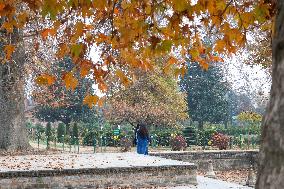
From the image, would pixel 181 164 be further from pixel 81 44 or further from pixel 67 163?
pixel 81 44

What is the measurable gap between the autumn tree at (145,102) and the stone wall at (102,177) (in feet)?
67.4

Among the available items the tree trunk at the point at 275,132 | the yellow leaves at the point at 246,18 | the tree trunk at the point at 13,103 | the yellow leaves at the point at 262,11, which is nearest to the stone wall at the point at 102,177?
the yellow leaves at the point at 246,18

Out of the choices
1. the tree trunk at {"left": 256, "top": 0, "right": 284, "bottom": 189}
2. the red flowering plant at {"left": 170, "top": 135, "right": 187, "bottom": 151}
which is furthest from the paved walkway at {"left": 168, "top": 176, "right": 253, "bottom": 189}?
the red flowering plant at {"left": 170, "top": 135, "right": 187, "bottom": 151}

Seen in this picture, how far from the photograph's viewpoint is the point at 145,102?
34312mm

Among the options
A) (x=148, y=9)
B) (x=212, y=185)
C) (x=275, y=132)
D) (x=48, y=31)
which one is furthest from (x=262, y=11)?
(x=212, y=185)

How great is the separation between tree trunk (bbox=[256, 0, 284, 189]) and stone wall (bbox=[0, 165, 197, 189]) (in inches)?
366

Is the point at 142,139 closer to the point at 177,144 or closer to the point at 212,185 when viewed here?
the point at 212,185

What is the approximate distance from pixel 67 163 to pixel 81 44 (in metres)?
7.34

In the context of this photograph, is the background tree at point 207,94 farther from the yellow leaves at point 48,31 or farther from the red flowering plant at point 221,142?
the yellow leaves at point 48,31

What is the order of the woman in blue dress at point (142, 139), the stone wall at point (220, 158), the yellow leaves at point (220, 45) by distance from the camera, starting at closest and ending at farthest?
1. the yellow leaves at point (220, 45)
2. the woman in blue dress at point (142, 139)
3. the stone wall at point (220, 158)

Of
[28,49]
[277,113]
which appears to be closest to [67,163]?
[28,49]

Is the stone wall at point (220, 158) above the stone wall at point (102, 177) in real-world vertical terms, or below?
above

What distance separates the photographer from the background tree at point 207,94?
4875 cm

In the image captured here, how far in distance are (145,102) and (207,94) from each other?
623 inches
